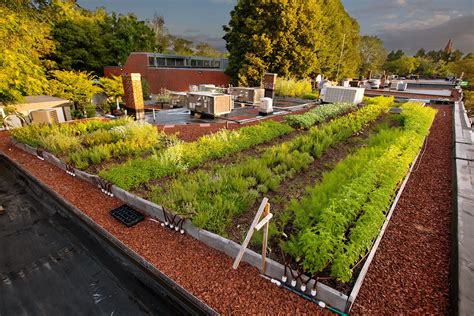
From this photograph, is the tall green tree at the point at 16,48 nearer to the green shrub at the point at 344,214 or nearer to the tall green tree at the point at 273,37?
the green shrub at the point at 344,214

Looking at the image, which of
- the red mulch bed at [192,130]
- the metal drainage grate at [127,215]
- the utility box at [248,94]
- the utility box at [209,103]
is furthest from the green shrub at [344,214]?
the utility box at [248,94]

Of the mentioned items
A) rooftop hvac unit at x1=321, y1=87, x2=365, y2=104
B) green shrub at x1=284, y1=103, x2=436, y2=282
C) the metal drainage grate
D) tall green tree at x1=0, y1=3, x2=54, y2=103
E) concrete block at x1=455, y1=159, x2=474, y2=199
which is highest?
tall green tree at x1=0, y1=3, x2=54, y2=103

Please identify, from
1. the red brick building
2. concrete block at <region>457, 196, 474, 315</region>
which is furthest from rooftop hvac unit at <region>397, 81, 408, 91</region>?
concrete block at <region>457, 196, 474, 315</region>

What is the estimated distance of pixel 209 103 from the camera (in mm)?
10750

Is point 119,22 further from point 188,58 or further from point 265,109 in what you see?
point 265,109

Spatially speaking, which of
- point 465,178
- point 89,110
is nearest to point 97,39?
point 89,110

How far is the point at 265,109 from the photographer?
12109mm

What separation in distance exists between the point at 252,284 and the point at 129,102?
1064cm

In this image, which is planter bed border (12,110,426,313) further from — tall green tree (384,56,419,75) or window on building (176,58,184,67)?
tall green tree (384,56,419,75)

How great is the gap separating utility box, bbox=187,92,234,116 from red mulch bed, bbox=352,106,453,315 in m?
8.20

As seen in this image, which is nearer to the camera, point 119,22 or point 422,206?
point 422,206

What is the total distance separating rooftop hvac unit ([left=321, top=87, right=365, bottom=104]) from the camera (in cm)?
1381

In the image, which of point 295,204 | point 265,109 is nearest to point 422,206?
point 295,204

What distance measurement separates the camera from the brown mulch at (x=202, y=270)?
2.50 metres
